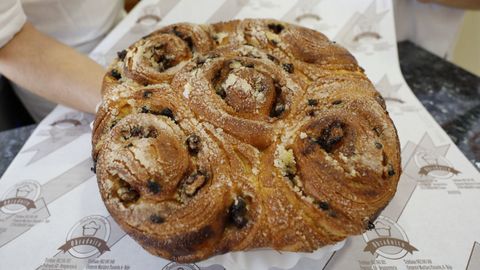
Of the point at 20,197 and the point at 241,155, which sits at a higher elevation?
the point at 241,155

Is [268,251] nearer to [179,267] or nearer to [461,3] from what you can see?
[179,267]

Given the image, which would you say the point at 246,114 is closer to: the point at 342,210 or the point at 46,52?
the point at 342,210

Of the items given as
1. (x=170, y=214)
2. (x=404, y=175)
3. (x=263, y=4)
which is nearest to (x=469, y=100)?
(x=404, y=175)

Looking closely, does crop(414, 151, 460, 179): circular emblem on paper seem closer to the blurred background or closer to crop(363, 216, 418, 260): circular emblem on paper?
crop(363, 216, 418, 260): circular emblem on paper

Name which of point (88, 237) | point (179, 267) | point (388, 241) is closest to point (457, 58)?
point (388, 241)

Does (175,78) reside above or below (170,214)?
above

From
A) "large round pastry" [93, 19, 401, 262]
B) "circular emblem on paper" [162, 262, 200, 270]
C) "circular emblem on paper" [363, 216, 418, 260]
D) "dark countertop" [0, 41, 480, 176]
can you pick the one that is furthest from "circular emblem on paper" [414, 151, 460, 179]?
"circular emblem on paper" [162, 262, 200, 270]
